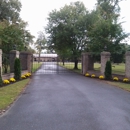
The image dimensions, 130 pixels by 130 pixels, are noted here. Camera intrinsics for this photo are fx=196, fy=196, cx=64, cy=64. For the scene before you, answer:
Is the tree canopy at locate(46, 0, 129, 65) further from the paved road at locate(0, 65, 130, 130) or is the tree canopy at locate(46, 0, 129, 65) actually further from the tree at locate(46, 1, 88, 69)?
the paved road at locate(0, 65, 130, 130)

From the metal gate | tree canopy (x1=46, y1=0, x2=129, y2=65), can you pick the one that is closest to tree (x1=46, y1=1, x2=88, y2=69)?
tree canopy (x1=46, y1=0, x2=129, y2=65)

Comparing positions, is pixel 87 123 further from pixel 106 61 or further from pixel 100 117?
pixel 106 61

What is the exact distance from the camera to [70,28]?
90.1 ft

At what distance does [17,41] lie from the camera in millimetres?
19688

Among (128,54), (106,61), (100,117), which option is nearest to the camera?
(100,117)

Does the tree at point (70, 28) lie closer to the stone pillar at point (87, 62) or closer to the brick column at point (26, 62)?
the stone pillar at point (87, 62)

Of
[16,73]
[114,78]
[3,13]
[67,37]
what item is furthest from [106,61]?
[3,13]

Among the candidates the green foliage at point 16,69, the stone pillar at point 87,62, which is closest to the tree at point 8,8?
the stone pillar at point 87,62

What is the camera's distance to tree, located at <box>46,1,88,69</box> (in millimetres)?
27609

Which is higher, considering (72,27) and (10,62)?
(72,27)

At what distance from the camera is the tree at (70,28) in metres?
27.6

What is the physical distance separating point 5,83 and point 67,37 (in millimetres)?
16537

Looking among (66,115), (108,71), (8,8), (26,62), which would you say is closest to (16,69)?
(26,62)

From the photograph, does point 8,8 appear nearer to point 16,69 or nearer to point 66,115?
point 16,69
